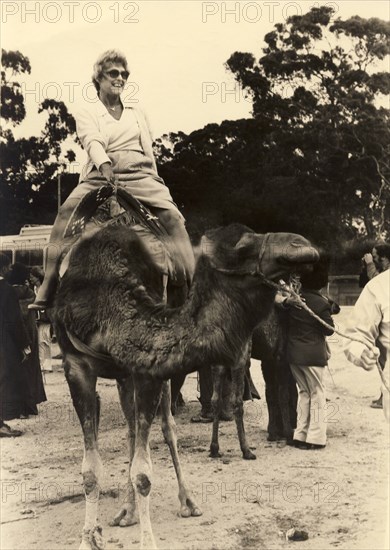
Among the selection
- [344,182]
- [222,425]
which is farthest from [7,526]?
[344,182]

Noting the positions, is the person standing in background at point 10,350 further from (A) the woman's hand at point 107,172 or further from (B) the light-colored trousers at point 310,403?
(B) the light-colored trousers at point 310,403

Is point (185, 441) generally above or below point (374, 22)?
below

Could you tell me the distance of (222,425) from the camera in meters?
6.03

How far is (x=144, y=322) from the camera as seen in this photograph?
465cm

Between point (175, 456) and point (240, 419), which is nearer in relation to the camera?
point (175, 456)

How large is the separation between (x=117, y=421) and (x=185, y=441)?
530 millimetres

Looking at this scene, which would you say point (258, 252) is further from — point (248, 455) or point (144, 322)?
point (248, 455)

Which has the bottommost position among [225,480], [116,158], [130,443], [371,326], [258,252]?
[225,480]

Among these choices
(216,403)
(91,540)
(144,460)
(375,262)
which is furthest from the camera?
(216,403)

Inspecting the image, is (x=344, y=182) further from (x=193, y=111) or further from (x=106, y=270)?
(x=106, y=270)

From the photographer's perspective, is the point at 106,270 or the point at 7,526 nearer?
the point at 106,270

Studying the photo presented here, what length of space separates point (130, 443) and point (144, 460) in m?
0.69

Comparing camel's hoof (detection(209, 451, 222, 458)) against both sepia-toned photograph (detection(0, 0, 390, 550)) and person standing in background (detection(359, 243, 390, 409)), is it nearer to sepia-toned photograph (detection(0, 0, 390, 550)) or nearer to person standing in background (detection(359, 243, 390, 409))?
sepia-toned photograph (detection(0, 0, 390, 550))

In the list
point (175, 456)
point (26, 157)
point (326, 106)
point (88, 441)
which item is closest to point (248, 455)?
point (175, 456)
